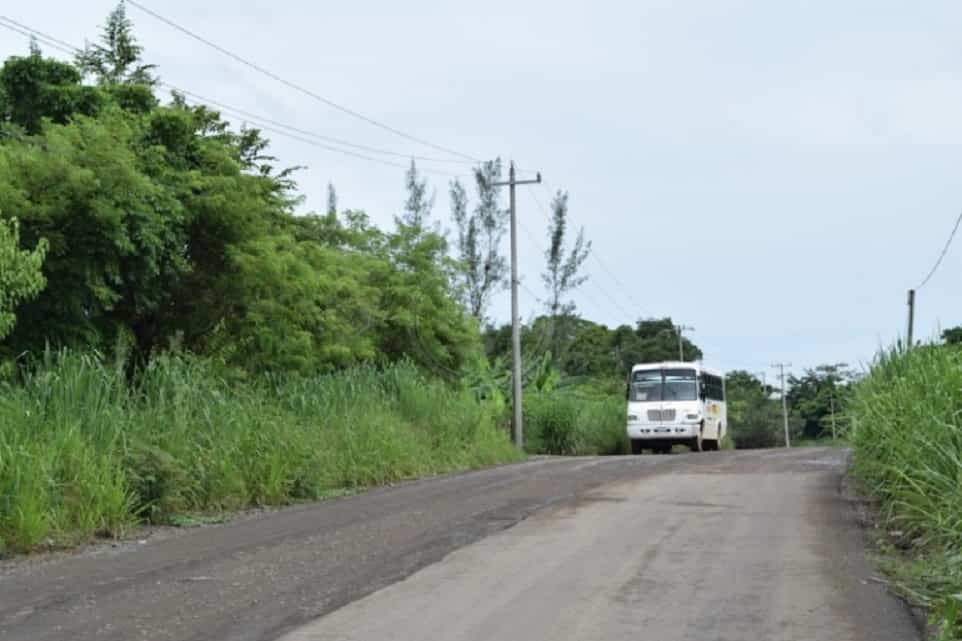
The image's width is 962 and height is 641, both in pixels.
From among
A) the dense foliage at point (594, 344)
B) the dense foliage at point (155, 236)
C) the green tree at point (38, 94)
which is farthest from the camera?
the dense foliage at point (594, 344)

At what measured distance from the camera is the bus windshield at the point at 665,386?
35938 mm

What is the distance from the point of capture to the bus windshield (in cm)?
3594

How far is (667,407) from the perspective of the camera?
117 ft

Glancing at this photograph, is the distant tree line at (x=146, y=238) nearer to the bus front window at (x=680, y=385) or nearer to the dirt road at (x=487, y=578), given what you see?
the dirt road at (x=487, y=578)

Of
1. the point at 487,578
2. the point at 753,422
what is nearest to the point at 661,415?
the point at 487,578

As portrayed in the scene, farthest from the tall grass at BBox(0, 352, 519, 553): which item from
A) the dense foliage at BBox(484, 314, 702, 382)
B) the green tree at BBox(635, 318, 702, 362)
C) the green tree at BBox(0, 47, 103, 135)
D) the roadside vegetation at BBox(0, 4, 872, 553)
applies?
the green tree at BBox(635, 318, 702, 362)

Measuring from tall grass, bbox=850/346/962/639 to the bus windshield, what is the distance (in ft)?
66.3

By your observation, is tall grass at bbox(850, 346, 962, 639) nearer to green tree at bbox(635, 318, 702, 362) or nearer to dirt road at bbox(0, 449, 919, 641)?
dirt road at bbox(0, 449, 919, 641)

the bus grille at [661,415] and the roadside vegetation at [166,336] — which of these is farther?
the bus grille at [661,415]

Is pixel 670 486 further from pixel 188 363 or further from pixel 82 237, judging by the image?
pixel 82 237

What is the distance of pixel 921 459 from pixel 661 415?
25903 mm

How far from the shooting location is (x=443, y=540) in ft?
36.1

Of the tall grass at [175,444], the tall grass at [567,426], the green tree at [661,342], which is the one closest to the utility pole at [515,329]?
the tall grass at [567,426]

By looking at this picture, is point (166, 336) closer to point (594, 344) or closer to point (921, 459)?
point (921, 459)
